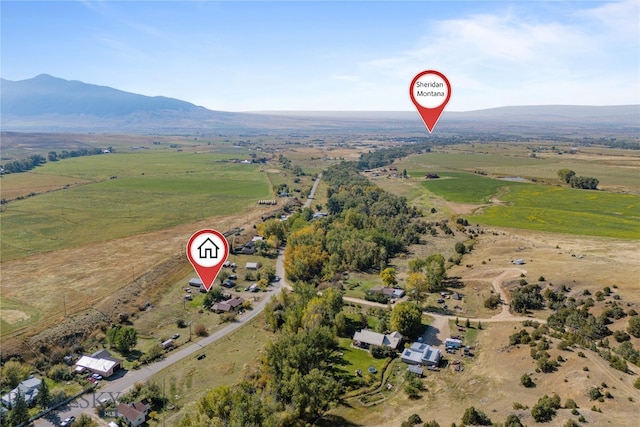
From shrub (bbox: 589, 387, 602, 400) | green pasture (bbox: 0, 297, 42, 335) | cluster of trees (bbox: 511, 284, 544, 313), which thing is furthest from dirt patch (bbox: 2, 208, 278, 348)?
shrub (bbox: 589, 387, 602, 400)

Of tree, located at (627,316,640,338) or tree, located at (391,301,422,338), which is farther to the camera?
tree, located at (391,301,422,338)

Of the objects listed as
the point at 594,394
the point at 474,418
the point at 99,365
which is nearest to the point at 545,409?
the point at 474,418

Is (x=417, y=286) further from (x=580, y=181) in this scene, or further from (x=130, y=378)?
(x=580, y=181)

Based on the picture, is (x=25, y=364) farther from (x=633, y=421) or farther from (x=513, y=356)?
(x=633, y=421)

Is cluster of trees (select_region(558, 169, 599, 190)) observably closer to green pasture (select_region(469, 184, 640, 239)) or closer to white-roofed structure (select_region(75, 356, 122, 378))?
green pasture (select_region(469, 184, 640, 239))

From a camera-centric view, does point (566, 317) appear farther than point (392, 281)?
No

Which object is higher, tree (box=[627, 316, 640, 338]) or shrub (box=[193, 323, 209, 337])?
tree (box=[627, 316, 640, 338])

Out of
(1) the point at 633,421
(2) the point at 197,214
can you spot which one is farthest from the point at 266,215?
(1) the point at 633,421
